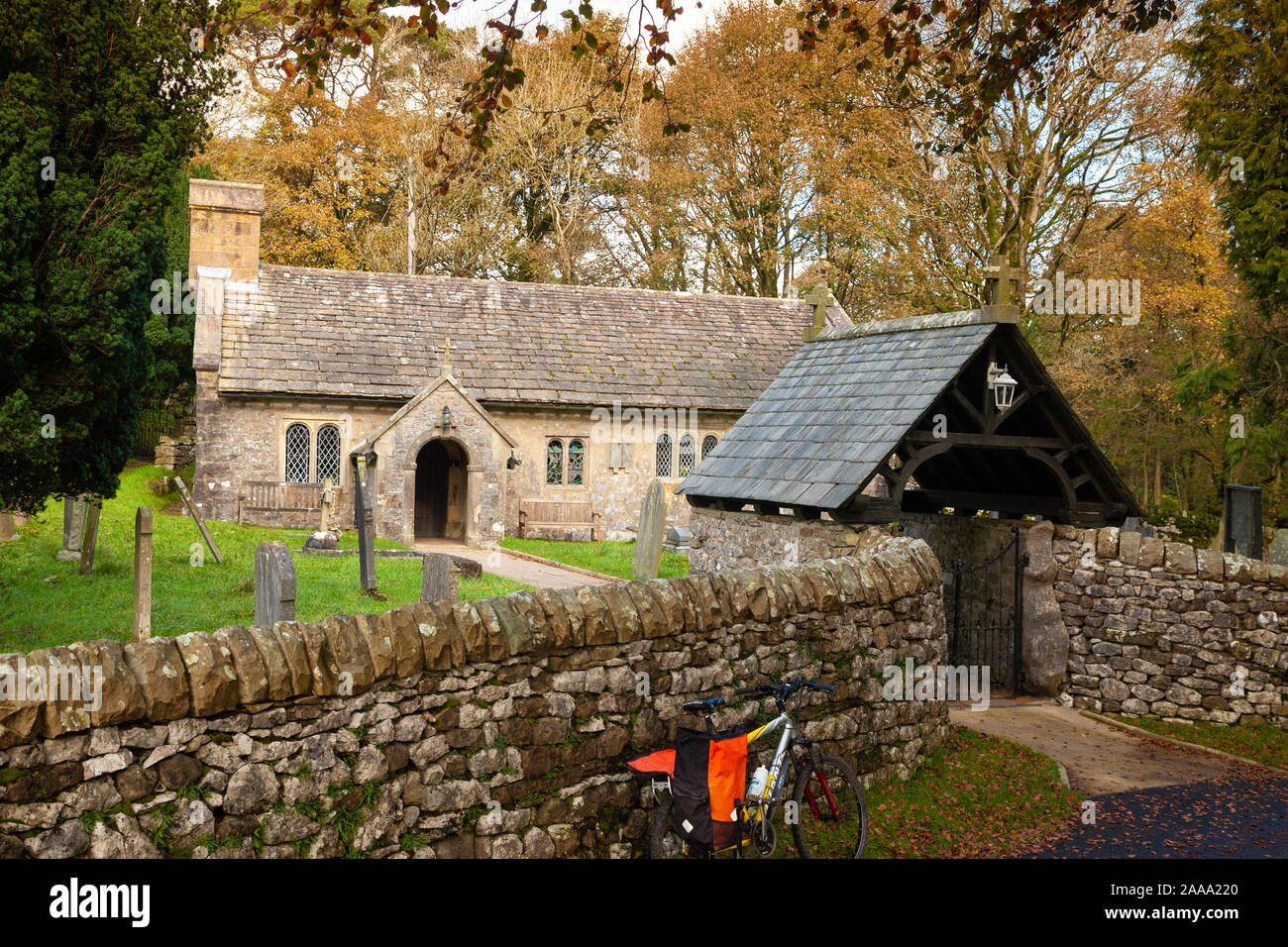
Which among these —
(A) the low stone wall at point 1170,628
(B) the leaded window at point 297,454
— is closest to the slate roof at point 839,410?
(A) the low stone wall at point 1170,628

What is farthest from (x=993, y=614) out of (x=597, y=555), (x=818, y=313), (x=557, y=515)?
(x=557, y=515)

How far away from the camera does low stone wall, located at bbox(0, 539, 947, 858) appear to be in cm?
410

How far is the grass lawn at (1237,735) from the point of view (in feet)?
32.8

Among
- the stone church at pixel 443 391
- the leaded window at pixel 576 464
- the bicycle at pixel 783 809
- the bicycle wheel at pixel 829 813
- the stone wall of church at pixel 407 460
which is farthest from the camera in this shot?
the leaded window at pixel 576 464

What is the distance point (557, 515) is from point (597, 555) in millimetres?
3772

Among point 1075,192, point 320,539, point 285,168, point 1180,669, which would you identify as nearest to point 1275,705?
point 1180,669

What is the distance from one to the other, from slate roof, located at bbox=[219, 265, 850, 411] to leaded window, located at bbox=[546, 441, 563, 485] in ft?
4.69

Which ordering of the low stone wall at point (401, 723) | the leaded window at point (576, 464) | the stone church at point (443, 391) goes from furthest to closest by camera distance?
the leaded window at point (576, 464), the stone church at point (443, 391), the low stone wall at point (401, 723)

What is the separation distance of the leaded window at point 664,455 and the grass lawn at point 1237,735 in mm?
17711

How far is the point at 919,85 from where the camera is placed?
24375 millimetres

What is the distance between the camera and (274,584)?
10.3 meters

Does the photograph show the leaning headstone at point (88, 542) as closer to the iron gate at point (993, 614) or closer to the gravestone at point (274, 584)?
the gravestone at point (274, 584)

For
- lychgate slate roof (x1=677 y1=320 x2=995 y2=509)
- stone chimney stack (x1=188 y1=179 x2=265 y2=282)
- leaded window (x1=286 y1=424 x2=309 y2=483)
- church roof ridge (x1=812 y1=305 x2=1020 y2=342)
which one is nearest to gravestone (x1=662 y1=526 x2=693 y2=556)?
lychgate slate roof (x1=677 y1=320 x2=995 y2=509)

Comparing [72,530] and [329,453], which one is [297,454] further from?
[72,530]
